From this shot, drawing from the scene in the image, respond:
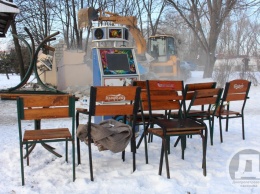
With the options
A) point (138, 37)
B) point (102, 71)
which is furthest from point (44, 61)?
point (102, 71)

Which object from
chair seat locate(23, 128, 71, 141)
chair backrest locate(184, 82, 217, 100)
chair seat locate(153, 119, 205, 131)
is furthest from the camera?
A: chair backrest locate(184, 82, 217, 100)

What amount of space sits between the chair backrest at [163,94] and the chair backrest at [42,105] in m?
1.10

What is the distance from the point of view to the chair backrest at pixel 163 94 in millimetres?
4340

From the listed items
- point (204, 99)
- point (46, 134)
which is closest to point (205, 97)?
point (204, 99)

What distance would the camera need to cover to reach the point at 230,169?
4062mm

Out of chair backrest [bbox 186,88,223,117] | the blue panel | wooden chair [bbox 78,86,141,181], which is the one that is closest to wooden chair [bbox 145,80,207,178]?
chair backrest [bbox 186,88,223,117]

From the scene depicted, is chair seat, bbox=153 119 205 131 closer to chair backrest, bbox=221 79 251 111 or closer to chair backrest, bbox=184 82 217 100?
chair backrest, bbox=184 82 217 100

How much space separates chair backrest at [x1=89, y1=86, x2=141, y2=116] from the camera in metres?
3.71

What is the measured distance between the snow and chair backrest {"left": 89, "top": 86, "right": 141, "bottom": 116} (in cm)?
75

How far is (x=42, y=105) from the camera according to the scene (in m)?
3.61

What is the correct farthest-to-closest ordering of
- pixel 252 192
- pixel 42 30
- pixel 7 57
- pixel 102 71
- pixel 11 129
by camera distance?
pixel 7 57
pixel 42 30
pixel 11 129
pixel 102 71
pixel 252 192

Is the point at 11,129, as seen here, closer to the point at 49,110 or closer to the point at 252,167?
the point at 49,110

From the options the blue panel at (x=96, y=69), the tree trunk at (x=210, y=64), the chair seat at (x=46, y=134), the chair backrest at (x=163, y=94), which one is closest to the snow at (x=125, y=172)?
the chair seat at (x=46, y=134)

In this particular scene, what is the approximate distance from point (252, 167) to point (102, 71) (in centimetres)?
283
